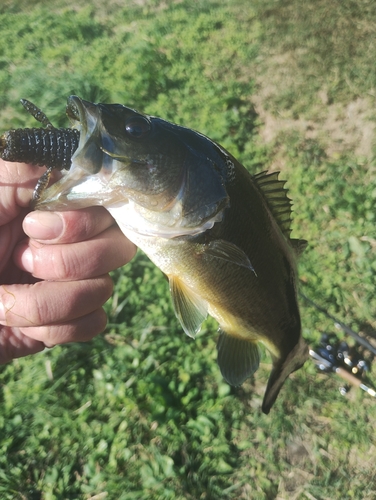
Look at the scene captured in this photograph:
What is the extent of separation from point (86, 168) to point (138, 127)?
0.21 meters

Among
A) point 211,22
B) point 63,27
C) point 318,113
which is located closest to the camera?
point 318,113

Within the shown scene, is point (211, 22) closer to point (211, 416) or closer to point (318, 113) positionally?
point (318, 113)

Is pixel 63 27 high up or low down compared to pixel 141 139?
down

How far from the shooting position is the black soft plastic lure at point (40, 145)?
121 cm

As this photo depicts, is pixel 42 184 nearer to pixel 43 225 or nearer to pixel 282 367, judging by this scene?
pixel 43 225

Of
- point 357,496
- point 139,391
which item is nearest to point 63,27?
point 139,391

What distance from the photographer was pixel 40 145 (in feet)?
4.06

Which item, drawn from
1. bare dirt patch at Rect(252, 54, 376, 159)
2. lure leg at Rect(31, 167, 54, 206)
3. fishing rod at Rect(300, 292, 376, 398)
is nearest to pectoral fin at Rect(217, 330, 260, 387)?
lure leg at Rect(31, 167, 54, 206)

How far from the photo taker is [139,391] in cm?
282

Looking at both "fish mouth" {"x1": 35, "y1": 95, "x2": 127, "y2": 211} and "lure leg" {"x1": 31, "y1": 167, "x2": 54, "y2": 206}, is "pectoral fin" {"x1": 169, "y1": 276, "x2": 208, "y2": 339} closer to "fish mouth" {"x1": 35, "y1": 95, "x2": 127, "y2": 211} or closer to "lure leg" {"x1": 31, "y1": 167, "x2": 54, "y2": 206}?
"fish mouth" {"x1": 35, "y1": 95, "x2": 127, "y2": 211}

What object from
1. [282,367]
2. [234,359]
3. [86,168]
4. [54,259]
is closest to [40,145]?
[86,168]

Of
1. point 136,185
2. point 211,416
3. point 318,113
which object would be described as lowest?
point 211,416

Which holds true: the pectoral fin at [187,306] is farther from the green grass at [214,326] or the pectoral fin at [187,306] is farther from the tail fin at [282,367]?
the green grass at [214,326]

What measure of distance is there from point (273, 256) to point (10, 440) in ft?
6.77
